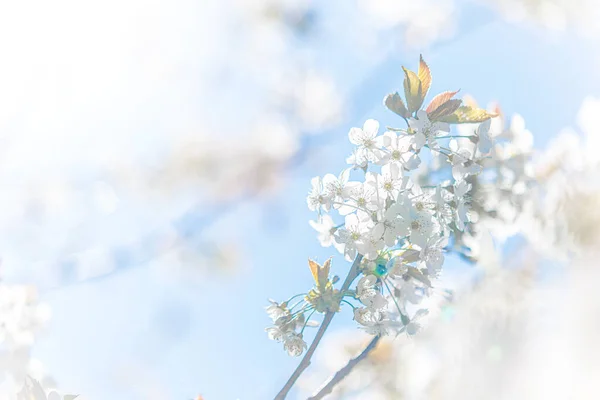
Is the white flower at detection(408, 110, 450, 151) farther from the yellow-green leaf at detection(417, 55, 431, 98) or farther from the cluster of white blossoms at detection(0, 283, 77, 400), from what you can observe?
the cluster of white blossoms at detection(0, 283, 77, 400)

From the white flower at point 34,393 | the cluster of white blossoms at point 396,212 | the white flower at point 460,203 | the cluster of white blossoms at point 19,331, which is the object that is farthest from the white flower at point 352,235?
the cluster of white blossoms at point 19,331

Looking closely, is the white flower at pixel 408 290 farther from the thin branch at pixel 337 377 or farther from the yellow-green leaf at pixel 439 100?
the yellow-green leaf at pixel 439 100

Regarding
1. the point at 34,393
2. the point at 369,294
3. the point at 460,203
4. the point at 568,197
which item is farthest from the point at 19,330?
the point at 568,197

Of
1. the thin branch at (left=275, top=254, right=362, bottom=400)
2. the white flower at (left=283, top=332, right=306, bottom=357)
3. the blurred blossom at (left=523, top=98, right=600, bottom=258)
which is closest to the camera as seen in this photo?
the thin branch at (left=275, top=254, right=362, bottom=400)

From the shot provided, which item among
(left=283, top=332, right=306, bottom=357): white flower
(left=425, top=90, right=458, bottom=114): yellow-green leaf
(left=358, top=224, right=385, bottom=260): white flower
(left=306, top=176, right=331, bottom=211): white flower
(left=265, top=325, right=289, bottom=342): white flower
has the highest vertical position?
(left=425, top=90, right=458, bottom=114): yellow-green leaf

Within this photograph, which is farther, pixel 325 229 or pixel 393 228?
pixel 325 229

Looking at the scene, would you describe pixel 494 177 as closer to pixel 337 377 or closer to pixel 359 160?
pixel 359 160

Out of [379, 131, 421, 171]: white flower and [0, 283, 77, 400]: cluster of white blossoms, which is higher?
[0, 283, 77, 400]: cluster of white blossoms

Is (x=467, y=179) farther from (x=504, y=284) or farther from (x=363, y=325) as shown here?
(x=504, y=284)

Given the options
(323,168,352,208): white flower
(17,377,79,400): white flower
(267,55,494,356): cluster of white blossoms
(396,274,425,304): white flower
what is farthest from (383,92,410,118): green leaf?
(17,377,79,400): white flower
